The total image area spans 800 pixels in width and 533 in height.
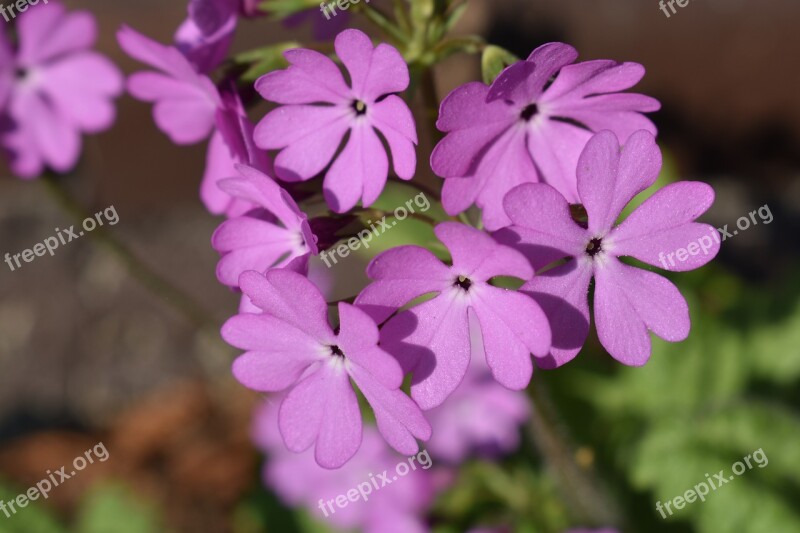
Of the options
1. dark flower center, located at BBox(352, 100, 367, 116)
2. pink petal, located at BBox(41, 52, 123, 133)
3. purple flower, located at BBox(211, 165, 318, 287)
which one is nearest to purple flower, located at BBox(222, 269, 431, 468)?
purple flower, located at BBox(211, 165, 318, 287)

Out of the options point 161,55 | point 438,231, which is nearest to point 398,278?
point 438,231

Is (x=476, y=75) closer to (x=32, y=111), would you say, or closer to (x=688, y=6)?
(x=688, y=6)

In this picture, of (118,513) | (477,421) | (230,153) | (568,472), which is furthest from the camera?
(118,513)

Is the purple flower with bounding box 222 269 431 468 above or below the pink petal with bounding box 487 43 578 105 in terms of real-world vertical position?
below

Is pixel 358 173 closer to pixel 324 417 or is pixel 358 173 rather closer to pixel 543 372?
pixel 324 417

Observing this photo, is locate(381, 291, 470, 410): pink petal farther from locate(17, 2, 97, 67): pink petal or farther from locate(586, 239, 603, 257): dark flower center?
locate(17, 2, 97, 67): pink petal

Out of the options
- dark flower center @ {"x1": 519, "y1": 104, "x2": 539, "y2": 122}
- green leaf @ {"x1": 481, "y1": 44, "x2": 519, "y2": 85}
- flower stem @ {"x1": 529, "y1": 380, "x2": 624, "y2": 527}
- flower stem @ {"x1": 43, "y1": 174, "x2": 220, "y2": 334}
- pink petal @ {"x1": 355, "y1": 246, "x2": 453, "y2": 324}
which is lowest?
flower stem @ {"x1": 529, "y1": 380, "x2": 624, "y2": 527}
